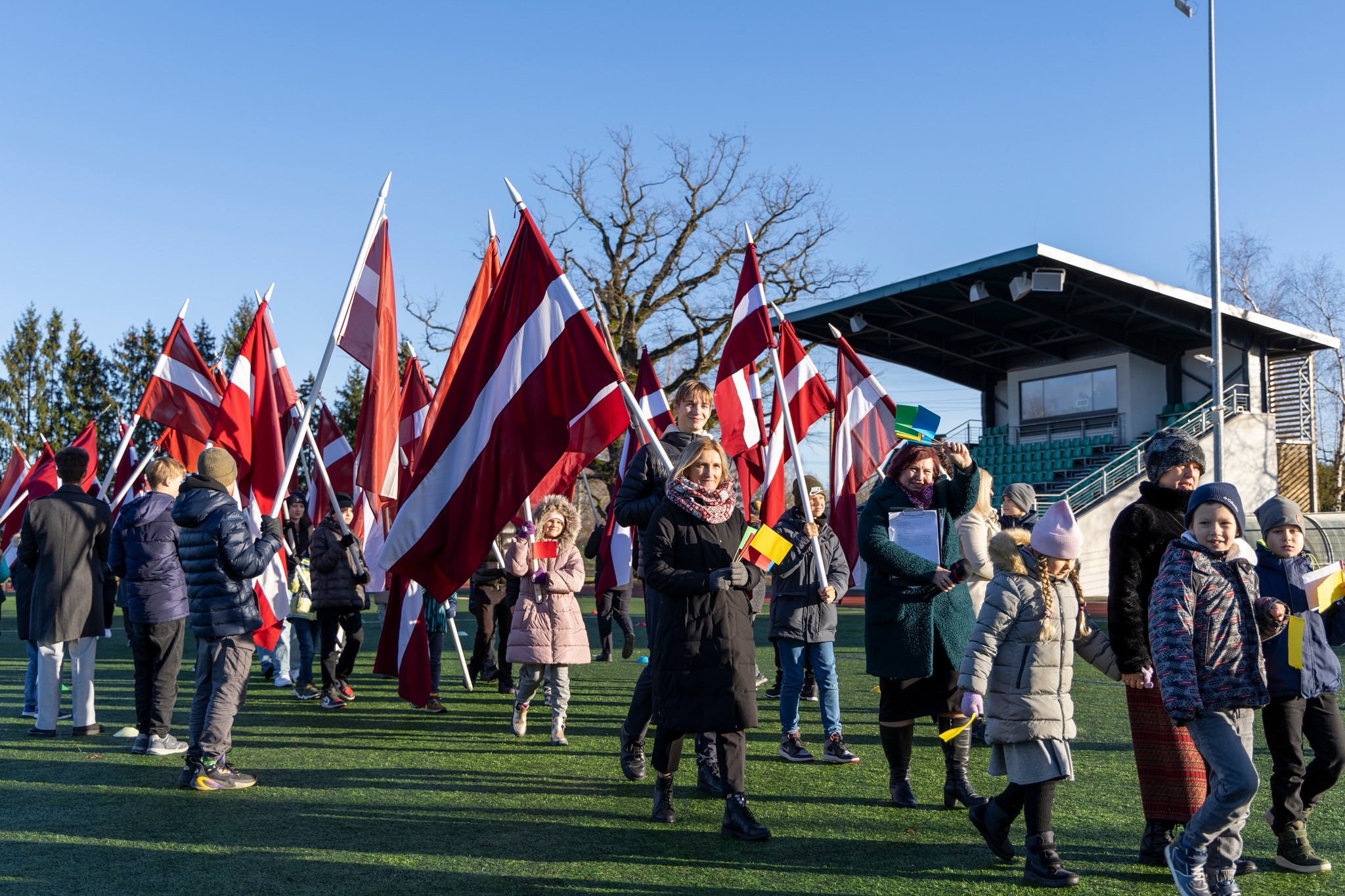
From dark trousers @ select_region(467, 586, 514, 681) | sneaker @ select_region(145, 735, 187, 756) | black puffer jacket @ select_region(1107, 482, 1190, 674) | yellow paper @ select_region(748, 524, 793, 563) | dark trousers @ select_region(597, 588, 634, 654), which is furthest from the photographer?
dark trousers @ select_region(597, 588, 634, 654)

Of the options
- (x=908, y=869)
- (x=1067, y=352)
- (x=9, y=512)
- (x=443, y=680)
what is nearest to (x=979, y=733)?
(x=908, y=869)

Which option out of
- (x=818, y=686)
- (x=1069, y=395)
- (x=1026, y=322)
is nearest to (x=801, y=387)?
(x=818, y=686)

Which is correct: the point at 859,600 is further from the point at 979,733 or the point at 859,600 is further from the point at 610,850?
the point at 610,850

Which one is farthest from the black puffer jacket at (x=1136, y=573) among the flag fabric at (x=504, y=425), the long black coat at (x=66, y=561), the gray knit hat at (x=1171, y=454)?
the long black coat at (x=66, y=561)

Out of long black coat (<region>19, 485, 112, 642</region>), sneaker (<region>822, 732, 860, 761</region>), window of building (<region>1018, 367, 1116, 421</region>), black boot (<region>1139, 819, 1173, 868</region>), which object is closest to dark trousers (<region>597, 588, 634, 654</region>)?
long black coat (<region>19, 485, 112, 642</region>)

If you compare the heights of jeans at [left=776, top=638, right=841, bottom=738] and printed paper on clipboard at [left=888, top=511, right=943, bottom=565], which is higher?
printed paper on clipboard at [left=888, top=511, right=943, bottom=565]

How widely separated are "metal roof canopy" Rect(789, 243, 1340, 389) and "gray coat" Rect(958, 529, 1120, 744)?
926 inches

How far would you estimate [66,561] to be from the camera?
8.02 metres

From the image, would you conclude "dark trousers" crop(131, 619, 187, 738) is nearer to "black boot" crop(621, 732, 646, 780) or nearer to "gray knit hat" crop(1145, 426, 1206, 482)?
"black boot" crop(621, 732, 646, 780)

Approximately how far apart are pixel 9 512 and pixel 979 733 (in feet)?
40.9

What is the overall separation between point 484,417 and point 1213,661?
161 inches

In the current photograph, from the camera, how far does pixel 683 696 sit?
201 inches

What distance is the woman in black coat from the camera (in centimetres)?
509

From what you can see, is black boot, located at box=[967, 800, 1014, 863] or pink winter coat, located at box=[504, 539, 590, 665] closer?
black boot, located at box=[967, 800, 1014, 863]
